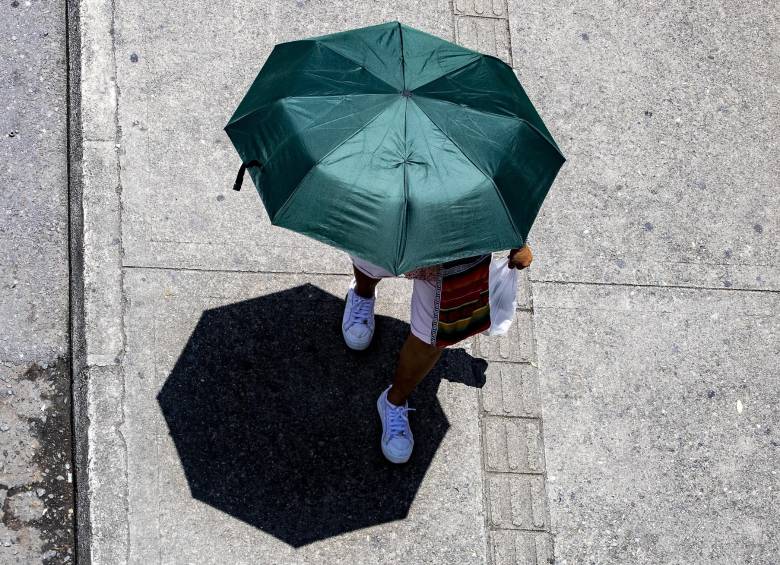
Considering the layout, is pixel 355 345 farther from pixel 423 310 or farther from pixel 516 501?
pixel 516 501

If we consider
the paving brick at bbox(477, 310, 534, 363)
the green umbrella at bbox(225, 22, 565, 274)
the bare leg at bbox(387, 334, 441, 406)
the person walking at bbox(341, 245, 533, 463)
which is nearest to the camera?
the green umbrella at bbox(225, 22, 565, 274)

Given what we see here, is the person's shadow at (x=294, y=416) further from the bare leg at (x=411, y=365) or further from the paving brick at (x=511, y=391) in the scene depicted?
the bare leg at (x=411, y=365)

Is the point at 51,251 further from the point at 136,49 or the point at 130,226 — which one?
the point at 136,49

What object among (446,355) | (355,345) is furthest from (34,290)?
(446,355)

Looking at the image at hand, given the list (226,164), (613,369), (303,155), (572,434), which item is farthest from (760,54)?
(303,155)

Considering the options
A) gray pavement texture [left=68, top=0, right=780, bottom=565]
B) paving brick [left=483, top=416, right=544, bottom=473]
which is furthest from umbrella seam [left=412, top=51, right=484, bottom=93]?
paving brick [left=483, top=416, right=544, bottom=473]

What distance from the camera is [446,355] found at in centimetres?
459

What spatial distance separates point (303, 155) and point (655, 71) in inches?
123

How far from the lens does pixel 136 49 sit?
5047 mm

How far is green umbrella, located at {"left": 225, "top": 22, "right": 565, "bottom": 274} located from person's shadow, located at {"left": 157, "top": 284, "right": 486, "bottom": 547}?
1.28m

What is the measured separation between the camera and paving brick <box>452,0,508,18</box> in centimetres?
547

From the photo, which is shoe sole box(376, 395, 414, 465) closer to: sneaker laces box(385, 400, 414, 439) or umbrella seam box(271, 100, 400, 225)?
sneaker laces box(385, 400, 414, 439)

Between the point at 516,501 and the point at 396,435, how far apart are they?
663 millimetres

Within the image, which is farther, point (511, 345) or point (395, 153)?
point (511, 345)
